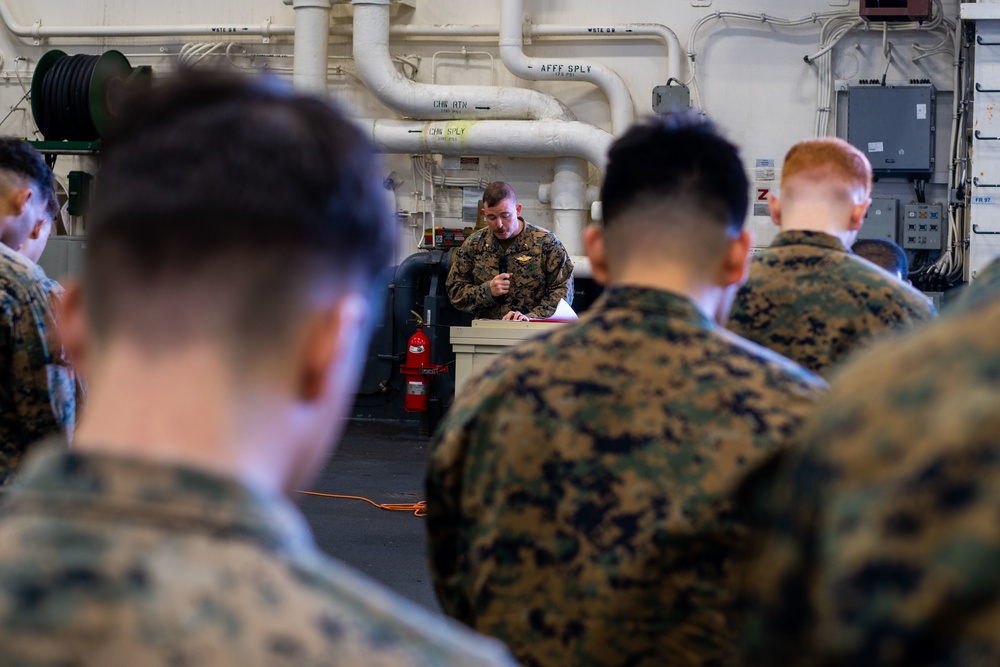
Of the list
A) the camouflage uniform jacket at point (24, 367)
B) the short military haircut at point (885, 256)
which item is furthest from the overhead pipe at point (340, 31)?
the camouflage uniform jacket at point (24, 367)

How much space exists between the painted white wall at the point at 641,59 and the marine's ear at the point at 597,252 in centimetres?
653

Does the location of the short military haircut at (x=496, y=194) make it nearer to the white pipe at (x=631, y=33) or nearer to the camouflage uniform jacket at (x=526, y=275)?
the camouflage uniform jacket at (x=526, y=275)

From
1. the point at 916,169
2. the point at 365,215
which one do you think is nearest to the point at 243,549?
the point at 365,215

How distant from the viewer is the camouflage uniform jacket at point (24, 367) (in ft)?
8.55

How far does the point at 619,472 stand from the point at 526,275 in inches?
200

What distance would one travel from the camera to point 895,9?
7.85m

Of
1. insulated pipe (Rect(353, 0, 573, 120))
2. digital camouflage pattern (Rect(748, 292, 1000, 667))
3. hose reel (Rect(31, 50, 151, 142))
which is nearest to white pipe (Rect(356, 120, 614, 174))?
insulated pipe (Rect(353, 0, 573, 120))

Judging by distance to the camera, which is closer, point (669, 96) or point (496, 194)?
point (496, 194)

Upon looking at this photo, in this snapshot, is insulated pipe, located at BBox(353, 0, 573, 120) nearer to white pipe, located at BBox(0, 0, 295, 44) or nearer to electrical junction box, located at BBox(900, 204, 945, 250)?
white pipe, located at BBox(0, 0, 295, 44)

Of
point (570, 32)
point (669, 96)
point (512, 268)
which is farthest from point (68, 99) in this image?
point (669, 96)

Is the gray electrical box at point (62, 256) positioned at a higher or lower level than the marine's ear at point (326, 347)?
Result: higher

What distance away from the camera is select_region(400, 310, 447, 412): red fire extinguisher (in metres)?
8.09

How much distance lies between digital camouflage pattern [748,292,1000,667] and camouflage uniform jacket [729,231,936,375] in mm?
1885

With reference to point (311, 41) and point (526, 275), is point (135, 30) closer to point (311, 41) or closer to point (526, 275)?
point (311, 41)
